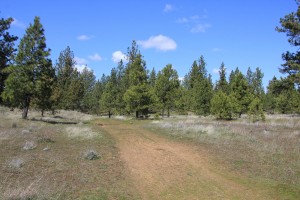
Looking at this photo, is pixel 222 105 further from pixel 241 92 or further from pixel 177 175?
pixel 177 175

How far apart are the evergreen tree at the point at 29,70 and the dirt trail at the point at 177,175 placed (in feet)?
61.8

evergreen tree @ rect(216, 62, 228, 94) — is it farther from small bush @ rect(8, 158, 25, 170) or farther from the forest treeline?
small bush @ rect(8, 158, 25, 170)

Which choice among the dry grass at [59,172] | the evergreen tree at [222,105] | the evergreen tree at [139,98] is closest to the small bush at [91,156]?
the dry grass at [59,172]

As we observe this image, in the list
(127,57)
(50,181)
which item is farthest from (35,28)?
(127,57)

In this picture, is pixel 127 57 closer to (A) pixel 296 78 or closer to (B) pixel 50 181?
(A) pixel 296 78

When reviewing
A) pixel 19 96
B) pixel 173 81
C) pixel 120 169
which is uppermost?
pixel 173 81

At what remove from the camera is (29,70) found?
3222 cm

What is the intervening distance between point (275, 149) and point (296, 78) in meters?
11.2

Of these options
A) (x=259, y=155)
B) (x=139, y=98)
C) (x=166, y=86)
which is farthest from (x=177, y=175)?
(x=166, y=86)

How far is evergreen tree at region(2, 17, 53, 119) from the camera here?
104 feet

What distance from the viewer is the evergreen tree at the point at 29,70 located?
3166cm

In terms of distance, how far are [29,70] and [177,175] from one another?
2558 centimetres

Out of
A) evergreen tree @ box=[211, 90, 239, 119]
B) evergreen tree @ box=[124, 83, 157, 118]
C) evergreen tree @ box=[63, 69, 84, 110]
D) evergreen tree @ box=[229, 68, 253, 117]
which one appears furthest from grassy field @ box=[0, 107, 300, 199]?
evergreen tree @ box=[63, 69, 84, 110]

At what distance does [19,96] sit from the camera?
1283 inches
